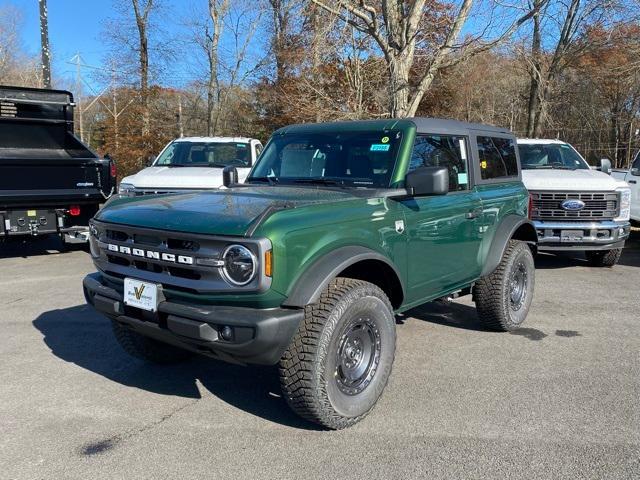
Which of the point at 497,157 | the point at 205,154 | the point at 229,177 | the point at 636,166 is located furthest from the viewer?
the point at 636,166

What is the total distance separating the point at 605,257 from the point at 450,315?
4.24 m

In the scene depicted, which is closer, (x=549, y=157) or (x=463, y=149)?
(x=463, y=149)

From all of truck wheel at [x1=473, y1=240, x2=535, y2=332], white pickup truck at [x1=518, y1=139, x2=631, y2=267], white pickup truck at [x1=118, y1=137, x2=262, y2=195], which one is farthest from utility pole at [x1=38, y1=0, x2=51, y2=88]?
truck wheel at [x1=473, y1=240, x2=535, y2=332]

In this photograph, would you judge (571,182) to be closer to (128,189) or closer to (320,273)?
(320,273)

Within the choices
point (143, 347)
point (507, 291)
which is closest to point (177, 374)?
point (143, 347)

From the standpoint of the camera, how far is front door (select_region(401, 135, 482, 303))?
4.14 metres

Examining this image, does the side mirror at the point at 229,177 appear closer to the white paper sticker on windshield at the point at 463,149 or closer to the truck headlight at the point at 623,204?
the white paper sticker on windshield at the point at 463,149

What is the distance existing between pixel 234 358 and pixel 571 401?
7.91ft

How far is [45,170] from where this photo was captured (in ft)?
28.3

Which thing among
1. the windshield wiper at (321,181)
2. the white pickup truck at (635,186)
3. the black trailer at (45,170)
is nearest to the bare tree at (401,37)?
the white pickup truck at (635,186)

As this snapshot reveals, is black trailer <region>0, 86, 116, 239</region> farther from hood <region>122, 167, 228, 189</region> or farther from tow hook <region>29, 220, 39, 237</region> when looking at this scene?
hood <region>122, 167, 228, 189</region>

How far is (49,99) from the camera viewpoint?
959 cm

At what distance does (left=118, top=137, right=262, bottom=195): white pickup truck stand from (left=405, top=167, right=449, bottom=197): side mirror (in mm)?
5499

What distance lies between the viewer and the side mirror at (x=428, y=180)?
151 inches
